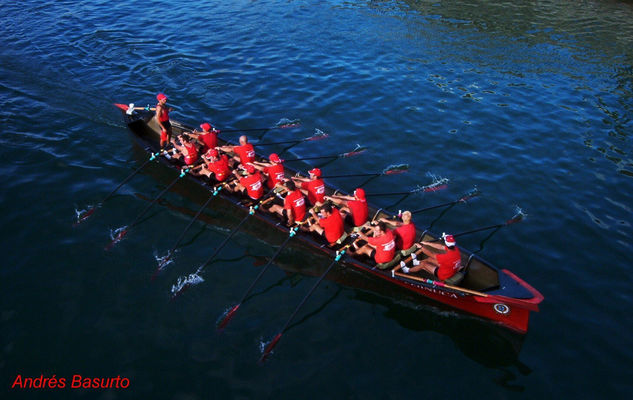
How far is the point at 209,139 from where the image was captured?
18703mm

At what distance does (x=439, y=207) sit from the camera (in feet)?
57.2

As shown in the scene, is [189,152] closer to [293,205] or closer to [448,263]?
[293,205]

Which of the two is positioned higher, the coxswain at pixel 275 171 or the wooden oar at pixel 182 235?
the coxswain at pixel 275 171

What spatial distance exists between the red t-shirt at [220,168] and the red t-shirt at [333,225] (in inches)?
214

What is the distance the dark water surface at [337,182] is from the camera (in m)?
11.7

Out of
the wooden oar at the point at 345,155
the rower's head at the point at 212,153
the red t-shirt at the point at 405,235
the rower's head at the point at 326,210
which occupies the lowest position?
the wooden oar at the point at 345,155

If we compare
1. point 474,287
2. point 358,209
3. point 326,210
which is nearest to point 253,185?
point 326,210

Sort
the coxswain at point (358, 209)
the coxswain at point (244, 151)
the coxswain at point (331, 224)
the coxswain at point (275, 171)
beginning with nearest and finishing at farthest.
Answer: the coxswain at point (331, 224)
the coxswain at point (358, 209)
the coxswain at point (275, 171)
the coxswain at point (244, 151)

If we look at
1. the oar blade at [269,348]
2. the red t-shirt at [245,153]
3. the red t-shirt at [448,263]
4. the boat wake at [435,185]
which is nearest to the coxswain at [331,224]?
the red t-shirt at [448,263]

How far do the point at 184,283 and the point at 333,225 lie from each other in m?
5.54

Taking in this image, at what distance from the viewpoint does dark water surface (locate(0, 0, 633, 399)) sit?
1173 centimetres

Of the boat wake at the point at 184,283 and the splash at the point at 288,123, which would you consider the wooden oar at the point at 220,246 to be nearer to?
the boat wake at the point at 184,283

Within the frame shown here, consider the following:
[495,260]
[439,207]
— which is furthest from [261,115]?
[495,260]

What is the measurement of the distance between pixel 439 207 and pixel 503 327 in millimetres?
6164
